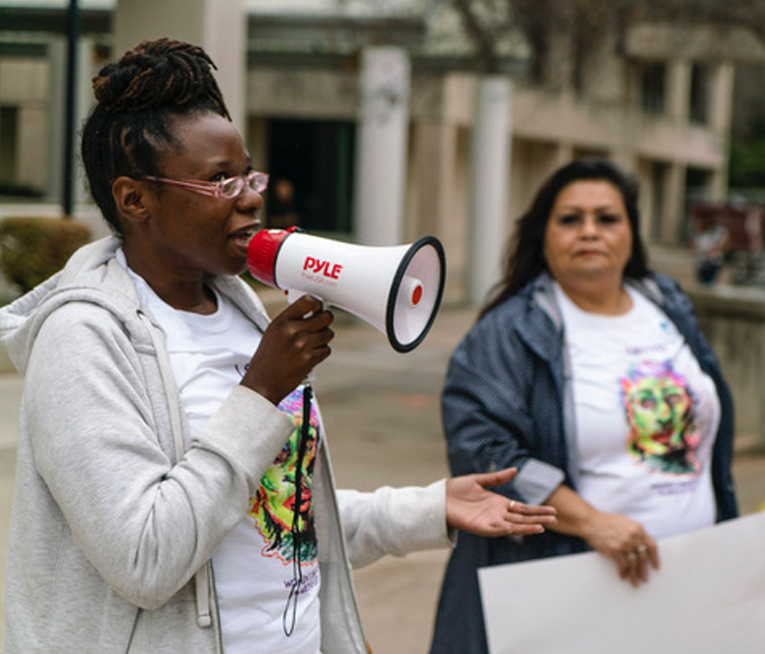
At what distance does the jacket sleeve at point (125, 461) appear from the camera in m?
1.68

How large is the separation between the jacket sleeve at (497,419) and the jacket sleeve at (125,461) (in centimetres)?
148

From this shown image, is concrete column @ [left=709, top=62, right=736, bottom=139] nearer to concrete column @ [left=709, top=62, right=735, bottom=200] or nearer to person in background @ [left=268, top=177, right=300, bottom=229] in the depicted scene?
concrete column @ [left=709, top=62, right=735, bottom=200]

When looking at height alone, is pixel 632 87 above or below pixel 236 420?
above

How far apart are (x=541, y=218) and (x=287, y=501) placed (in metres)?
1.84

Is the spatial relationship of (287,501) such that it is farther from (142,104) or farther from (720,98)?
(720,98)

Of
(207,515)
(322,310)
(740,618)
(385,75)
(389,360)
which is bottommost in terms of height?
(389,360)

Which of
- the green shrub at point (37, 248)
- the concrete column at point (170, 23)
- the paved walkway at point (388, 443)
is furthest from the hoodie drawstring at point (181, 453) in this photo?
the concrete column at point (170, 23)

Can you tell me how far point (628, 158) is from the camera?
109 ft

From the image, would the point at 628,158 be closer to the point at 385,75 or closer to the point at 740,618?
the point at 385,75

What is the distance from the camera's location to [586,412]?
3223 millimetres

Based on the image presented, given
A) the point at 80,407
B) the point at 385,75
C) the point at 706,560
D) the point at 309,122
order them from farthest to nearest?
the point at 309,122 → the point at 385,75 → the point at 706,560 → the point at 80,407

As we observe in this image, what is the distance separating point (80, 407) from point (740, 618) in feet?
6.95

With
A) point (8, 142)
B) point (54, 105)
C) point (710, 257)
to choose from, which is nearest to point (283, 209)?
point (8, 142)

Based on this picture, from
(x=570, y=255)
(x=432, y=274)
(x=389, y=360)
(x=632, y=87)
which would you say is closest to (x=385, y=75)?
(x=389, y=360)
